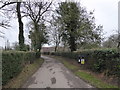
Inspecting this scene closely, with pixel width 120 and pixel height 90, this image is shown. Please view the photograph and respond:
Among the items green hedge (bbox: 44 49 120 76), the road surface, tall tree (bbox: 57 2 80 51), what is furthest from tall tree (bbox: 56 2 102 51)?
the road surface

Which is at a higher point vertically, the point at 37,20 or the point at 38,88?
the point at 37,20

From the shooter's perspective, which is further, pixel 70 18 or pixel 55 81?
pixel 70 18

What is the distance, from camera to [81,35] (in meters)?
22.0

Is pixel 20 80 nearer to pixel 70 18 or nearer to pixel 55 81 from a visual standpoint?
pixel 55 81

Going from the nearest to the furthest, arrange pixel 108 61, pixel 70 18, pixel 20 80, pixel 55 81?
pixel 20 80, pixel 55 81, pixel 108 61, pixel 70 18

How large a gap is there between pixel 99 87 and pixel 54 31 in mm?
35473

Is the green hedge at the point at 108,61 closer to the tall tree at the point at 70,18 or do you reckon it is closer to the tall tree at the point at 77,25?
the tall tree at the point at 77,25

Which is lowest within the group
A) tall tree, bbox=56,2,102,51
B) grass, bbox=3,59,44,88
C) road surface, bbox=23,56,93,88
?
road surface, bbox=23,56,93,88

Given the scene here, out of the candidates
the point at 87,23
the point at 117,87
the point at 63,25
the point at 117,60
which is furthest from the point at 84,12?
the point at 117,87

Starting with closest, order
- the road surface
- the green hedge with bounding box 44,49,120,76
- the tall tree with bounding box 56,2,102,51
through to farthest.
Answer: the road surface
the green hedge with bounding box 44,49,120,76
the tall tree with bounding box 56,2,102,51

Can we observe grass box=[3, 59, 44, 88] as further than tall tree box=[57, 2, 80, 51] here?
No

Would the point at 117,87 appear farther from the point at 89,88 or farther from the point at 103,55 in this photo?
the point at 103,55

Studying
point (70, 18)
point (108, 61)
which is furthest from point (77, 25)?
point (108, 61)

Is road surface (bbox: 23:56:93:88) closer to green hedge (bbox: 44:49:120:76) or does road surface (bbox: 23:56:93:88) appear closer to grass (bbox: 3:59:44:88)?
grass (bbox: 3:59:44:88)
